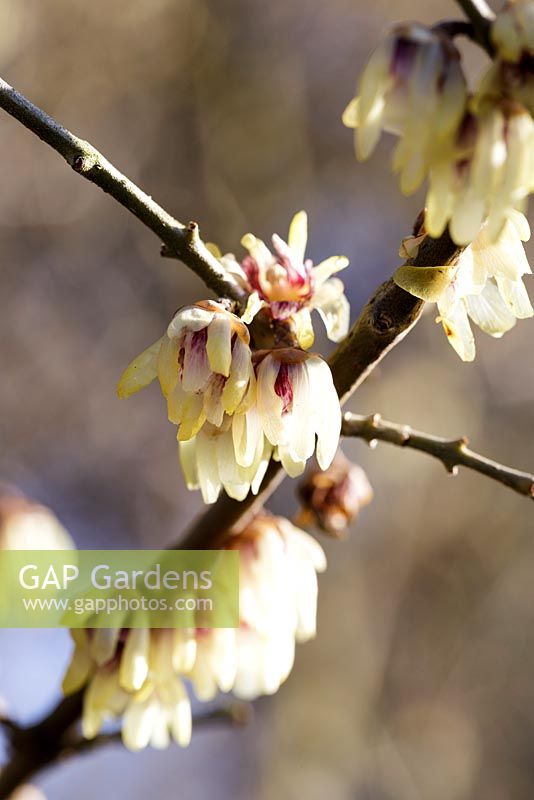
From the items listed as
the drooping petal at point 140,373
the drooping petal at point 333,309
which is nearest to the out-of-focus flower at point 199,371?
the drooping petal at point 140,373

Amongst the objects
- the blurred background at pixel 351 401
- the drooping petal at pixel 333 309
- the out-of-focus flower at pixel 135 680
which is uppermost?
the drooping petal at pixel 333 309

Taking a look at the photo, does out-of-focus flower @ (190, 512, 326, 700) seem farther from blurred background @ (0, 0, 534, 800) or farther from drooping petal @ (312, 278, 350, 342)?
blurred background @ (0, 0, 534, 800)

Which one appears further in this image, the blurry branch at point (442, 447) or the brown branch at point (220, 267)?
the blurry branch at point (442, 447)

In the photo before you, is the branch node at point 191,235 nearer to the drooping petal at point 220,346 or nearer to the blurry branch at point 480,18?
the drooping petal at point 220,346

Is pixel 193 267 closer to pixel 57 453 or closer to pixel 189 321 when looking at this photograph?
pixel 189 321

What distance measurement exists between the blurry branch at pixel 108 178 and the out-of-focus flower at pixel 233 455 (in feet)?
0.39

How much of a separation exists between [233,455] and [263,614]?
0.80 ft

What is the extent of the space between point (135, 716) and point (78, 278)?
3338 mm

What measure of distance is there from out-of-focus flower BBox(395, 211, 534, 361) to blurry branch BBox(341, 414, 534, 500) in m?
0.09

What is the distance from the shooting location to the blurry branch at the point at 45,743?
98cm

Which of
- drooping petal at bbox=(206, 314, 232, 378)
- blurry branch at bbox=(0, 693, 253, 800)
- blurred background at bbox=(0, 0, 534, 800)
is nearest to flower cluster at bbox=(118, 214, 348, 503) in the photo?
drooping petal at bbox=(206, 314, 232, 378)

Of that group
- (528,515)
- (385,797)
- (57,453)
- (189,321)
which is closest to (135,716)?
(189,321)

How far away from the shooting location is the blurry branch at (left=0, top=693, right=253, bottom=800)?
0.98 meters

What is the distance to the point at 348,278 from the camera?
409 cm
